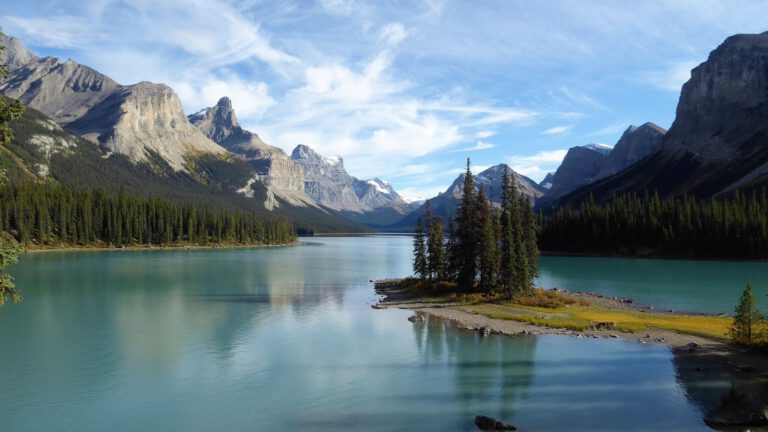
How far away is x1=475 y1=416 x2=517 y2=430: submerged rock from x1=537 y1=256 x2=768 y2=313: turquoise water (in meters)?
48.3

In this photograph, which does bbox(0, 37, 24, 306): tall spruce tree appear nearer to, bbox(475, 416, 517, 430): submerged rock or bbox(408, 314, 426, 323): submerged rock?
bbox(475, 416, 517, 430): submerged rock

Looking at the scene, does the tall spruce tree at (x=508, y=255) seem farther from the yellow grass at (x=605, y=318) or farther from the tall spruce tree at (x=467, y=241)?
the yellow grass at (x=605, y=318)

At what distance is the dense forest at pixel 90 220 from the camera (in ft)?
491

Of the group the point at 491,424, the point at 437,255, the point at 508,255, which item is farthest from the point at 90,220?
the point at 491,424

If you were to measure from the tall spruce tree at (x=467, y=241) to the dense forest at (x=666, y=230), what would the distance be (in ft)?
343

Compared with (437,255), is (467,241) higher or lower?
higher

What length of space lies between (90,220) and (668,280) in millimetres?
162427

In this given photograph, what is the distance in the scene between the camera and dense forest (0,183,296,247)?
491 ft

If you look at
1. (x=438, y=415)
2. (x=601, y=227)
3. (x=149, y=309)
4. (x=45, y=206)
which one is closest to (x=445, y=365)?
(x=438, y=415)

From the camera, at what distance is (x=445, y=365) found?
125 feet

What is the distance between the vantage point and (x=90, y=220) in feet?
537

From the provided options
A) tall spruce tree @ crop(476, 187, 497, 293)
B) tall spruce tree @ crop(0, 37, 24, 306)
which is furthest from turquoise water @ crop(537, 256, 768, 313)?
tall spruce tree @ crop(0, 37, 24, 306)

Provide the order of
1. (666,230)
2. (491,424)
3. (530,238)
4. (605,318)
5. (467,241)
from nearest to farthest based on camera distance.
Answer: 1. (491,424)
2. (605,318)
3. (467,241)
4. (530,238)
5. (666,230)

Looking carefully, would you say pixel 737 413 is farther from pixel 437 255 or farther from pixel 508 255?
pixel 437 255
